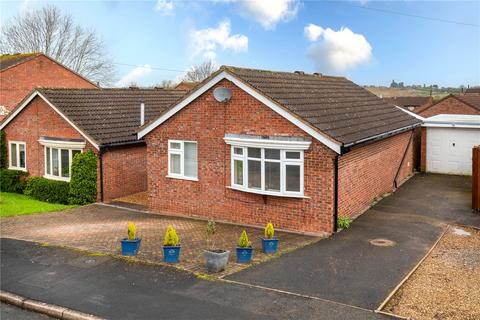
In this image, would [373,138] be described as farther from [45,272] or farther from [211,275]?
[45,272]

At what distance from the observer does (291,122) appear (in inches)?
545

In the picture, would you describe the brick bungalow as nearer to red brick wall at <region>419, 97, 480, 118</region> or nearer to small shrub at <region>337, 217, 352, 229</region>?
red brick wall at <region>419, 97, 480, 118</region>

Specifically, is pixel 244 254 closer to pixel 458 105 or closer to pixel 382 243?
pixel 382 243

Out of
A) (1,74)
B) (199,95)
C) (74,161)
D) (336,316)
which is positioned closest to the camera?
(336,316)

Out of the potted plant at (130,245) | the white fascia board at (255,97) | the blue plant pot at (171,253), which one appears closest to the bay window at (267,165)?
the white fascia board at (255,97)

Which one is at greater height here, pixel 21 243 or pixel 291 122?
pixel 291 122

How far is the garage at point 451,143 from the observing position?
23.1 metres

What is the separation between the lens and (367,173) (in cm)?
1652

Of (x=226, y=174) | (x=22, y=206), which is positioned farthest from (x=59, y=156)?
(x=226, y=174)

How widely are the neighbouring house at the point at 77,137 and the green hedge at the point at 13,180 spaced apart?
1.15ft

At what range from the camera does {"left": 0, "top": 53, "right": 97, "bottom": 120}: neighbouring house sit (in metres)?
33.1

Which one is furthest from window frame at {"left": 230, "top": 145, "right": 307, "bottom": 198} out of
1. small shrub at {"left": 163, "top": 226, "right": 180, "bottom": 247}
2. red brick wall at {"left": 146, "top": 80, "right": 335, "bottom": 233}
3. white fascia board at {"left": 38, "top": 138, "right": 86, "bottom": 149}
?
white fascia board at {"left": 38, "top": 138, "right": 86, "bottom": 149}

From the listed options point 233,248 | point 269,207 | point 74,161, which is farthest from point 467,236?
point 74,161

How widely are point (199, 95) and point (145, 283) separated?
277 inches
